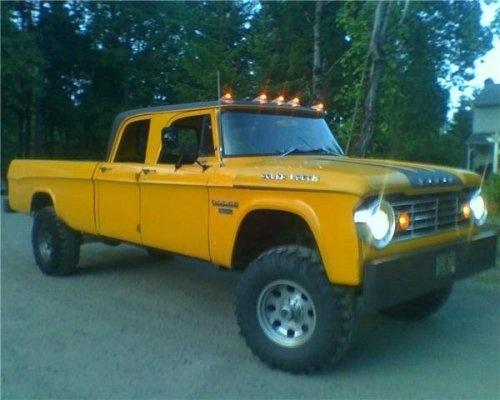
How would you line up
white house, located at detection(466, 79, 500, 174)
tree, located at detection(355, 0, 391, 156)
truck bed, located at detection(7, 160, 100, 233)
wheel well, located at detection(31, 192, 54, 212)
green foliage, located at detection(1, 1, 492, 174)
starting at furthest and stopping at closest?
white house, located at detection(466, 79, 500, 174) < green foliage, located at detection(1, 1, 492, 174) < tree, located at detection(355, 0, 391, 156) < wheel well, located at detection(31, 192, 54, 212) < truck bed, located at detection(7, 160, 100, 233)

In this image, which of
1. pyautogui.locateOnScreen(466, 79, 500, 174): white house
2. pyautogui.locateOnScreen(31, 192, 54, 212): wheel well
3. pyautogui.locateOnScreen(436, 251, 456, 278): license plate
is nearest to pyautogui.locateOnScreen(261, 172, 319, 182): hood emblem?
pyautogui.locateOnScreen(436, 251, 456, 278): license plate

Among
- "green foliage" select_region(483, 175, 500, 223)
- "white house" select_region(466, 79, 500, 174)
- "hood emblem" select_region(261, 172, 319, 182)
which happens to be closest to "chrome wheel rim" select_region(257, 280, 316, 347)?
"hood emblem" select_region(261, 172, 319, 182)

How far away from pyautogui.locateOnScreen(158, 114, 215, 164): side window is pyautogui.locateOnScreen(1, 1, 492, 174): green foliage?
490cm

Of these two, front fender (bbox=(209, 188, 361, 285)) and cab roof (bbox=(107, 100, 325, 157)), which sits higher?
cab roof (bbox=(107, 100, 325, 157))

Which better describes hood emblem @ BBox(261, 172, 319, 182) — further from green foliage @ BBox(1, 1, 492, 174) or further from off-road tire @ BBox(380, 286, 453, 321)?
green foliage @ BBox(1, 1, 492, 174)

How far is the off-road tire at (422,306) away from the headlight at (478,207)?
2.29 ft

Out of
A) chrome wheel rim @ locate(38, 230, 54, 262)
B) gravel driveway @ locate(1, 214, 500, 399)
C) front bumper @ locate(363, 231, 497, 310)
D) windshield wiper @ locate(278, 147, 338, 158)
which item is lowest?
gravel driveway @ locate(1, 214, 500, 399)

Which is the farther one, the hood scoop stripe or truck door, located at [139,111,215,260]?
truck door, located at [139,111,215,260]

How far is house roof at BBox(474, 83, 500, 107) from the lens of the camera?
3181 cm

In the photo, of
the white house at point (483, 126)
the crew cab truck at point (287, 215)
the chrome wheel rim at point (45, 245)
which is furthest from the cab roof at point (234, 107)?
the white house at point (483, 126)

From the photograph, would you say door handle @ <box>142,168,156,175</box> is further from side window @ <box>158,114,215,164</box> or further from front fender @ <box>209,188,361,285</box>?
front fender @ <box>209,188,361,285</box>

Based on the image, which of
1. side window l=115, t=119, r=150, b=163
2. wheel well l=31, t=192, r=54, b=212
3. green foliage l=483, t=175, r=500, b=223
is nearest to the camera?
side window l=115, t=119, r=150, b=163

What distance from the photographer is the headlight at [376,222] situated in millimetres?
4156

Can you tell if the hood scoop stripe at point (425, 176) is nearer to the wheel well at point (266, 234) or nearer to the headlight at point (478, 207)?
the headlight at point (478, 207)
